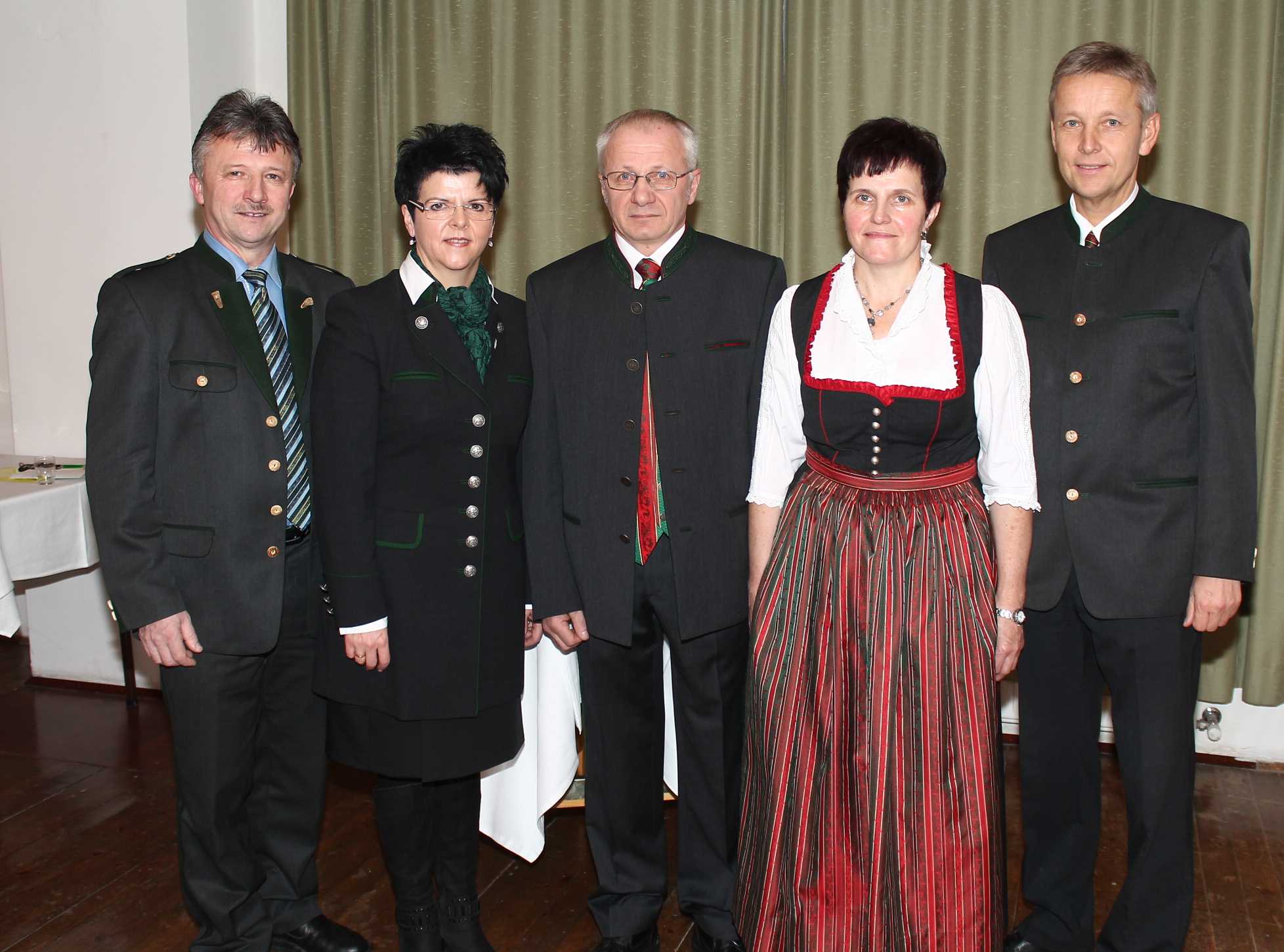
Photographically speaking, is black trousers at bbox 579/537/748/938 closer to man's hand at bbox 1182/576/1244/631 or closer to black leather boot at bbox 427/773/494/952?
black leather boot at bbox 427/773/494/952

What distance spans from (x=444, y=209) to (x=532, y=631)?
3.01 feet

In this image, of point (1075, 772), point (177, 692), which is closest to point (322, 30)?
point (177, 692)

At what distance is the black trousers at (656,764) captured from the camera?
240 centimetres

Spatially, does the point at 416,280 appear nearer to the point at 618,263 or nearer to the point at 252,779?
the point at 618,263

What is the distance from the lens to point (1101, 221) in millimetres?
2305

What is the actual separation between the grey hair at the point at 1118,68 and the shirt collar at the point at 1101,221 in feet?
0.49

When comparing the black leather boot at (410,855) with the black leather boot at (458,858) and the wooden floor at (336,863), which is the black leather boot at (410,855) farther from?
the wooden floor at (336,863)

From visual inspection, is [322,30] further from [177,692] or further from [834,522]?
[834,522]

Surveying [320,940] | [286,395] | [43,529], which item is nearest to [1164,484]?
[286,395]

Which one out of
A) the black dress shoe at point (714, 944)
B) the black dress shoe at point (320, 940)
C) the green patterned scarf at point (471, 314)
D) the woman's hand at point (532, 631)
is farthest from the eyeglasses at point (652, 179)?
the black dress shoe at point (320, 940)

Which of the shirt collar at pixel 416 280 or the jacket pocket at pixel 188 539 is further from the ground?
the shirt collar at pixel 416 280

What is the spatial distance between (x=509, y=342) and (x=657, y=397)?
316 millimetres

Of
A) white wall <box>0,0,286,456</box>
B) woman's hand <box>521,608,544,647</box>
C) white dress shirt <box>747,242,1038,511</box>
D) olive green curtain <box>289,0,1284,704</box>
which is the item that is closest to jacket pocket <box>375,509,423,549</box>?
woman's hand <box>521,608,544,647</box>

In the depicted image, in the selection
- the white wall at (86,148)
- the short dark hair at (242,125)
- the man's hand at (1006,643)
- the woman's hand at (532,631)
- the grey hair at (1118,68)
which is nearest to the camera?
the man's hand at (1006,643)
